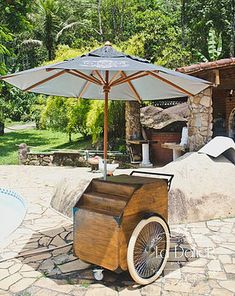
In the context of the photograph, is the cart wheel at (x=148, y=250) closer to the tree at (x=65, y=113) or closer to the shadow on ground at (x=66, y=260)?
the shadow on ground at (x=66, y=260)

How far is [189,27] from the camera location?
24.6m

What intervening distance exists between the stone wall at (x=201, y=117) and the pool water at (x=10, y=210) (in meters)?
5.23

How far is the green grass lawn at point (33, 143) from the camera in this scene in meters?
17.2

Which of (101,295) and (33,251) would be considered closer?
(101,295)

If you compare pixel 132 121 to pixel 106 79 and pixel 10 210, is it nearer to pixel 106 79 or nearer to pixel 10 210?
pixel 10 210

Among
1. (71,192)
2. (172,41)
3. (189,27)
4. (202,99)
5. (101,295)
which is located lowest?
(101,295)

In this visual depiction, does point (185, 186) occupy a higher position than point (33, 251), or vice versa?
point (185, 186)

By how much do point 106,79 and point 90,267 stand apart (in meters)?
2.52

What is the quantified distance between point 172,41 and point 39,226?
12807 millimetres

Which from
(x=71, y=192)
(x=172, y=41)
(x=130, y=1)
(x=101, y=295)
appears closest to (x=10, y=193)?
(x=71, y=192)

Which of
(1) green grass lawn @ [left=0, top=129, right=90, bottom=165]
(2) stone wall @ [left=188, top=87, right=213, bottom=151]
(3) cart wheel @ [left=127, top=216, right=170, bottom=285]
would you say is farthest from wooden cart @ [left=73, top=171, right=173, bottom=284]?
(1) green grass lawn @ [left=0, top=129, right=90, bottom=165]

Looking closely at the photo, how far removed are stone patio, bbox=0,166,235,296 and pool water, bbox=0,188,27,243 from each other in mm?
444

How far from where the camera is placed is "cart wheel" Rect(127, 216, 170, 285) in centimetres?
374

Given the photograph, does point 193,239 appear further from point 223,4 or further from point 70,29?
point 70,29
